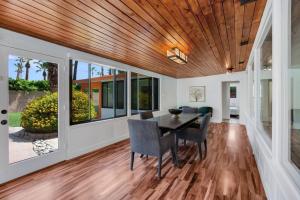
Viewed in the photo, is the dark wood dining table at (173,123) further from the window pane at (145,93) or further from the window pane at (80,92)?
the window pane at (145,93)

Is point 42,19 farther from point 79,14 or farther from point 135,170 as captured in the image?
point 135,170

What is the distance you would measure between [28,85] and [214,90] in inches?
282

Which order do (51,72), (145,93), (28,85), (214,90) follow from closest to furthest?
(28,85) → (51,72) → (145,93) → (214,90)

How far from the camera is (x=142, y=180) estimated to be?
2.62 m

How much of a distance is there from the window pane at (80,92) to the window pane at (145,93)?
2.35 metres

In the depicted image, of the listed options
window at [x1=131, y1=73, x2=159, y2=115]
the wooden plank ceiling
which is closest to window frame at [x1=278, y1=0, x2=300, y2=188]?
the wooden plank ceiling

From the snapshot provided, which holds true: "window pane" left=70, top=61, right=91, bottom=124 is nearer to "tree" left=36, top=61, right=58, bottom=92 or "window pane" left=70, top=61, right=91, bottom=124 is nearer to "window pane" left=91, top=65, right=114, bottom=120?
"window pane" left=91, top=65, right=114, bottom=120

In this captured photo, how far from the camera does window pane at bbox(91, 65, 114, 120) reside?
13.9ft

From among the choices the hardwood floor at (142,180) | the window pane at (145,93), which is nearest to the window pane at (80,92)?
the hardwood floor at (142,180)

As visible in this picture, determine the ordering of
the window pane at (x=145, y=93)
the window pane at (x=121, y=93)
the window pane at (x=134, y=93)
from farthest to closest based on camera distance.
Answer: the window pane at (x=145, y=93), the window pane at (x=134, y=93), the window pane at (x=121, y=93)

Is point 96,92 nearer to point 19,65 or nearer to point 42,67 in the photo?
point 42,67

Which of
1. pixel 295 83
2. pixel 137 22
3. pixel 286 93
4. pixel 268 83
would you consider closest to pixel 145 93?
pixel 137 22

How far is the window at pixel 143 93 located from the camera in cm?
568

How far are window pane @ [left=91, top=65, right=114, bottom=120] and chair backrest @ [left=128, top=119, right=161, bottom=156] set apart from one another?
171 centimetres
